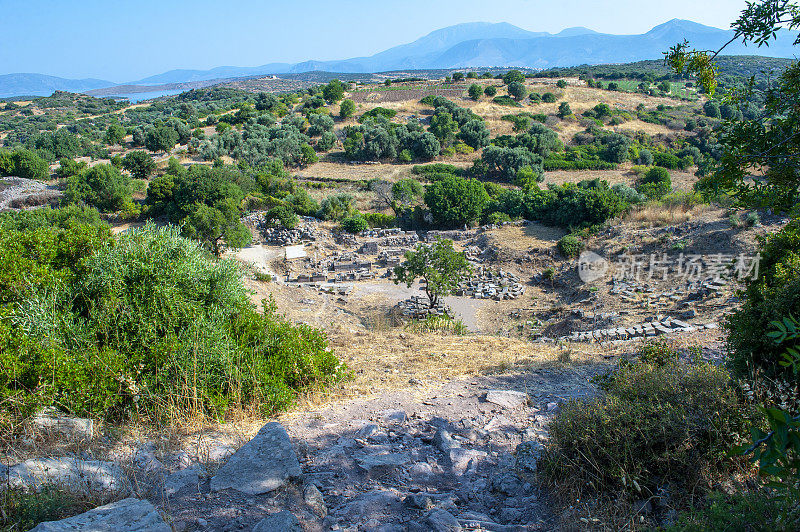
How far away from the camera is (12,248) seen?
5.39m

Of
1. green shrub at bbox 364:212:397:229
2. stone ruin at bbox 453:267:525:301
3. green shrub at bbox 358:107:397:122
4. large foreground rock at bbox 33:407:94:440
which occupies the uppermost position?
green shrub at bbox 358:107:397:122

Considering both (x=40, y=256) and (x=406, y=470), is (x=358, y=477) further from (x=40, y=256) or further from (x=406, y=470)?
(x=40, y=256)

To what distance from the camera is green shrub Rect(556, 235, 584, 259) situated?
711 inches

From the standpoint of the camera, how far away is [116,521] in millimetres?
2766

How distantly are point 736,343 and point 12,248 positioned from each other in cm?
835

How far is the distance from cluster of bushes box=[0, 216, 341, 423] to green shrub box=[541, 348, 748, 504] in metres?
3.24

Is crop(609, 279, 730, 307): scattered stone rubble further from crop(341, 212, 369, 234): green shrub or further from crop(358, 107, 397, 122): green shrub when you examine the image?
crop(358, 107, 397, 122): green shrub

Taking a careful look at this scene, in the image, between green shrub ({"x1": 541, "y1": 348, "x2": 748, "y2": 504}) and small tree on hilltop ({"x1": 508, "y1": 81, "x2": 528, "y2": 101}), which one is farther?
small tree on hilltop ({"x1": 508, "y1": 81, "x2": 528, "y2": 101})

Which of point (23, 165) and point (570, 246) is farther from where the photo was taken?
point (23, 165)

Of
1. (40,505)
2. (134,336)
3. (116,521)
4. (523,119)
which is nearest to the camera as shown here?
(116,521)

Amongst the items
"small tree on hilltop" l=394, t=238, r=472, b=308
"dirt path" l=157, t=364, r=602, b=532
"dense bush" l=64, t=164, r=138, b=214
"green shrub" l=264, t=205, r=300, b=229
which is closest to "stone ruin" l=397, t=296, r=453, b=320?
"small tree on hilltop" l=394, t=238, r=472, b=308

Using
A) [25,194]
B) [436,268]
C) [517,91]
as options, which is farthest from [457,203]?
[517,91]

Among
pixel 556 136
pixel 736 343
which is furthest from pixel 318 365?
pixel 556 136

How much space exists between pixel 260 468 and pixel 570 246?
54.7ft
